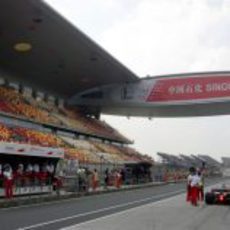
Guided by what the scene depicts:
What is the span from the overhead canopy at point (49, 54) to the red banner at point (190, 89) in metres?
2.71

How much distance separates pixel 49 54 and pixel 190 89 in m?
16.2

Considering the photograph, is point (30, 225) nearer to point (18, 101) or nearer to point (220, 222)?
point (220, 222)

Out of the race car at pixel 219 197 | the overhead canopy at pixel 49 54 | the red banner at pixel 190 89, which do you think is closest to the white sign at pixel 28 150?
the race car at pixel 219 197

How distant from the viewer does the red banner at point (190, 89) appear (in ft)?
197

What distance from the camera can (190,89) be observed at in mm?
61688

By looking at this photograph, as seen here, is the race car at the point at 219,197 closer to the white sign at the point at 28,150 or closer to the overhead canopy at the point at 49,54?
the white sign at the point at 28,150

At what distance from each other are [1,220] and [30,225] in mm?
1826

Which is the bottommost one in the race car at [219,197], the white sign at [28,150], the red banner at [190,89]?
the race car at [219,197]

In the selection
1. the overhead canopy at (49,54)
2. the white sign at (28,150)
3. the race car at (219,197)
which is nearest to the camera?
the race car at (219,197)

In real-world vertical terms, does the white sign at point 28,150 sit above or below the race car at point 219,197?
above

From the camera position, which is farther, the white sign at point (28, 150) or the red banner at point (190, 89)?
the red banner at point (190, 89)

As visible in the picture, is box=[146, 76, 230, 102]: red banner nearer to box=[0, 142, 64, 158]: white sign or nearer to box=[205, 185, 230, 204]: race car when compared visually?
box=[0, 142, 64, 158]: white sign

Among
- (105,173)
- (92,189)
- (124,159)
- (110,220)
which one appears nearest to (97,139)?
(124,159)

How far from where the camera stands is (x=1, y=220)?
62.4ft
